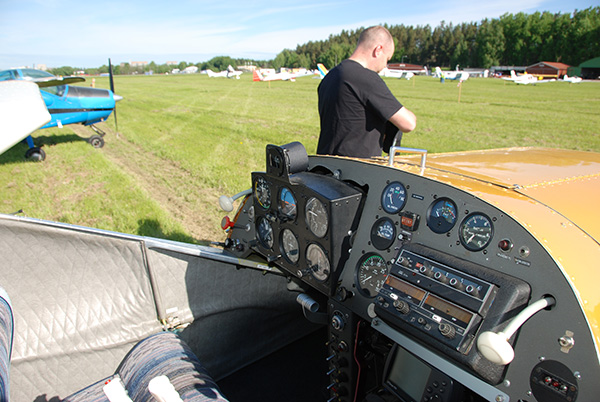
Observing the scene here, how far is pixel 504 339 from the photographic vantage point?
1151 millimetres

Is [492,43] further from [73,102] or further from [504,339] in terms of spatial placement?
[504,339]

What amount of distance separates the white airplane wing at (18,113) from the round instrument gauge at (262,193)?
122 cm

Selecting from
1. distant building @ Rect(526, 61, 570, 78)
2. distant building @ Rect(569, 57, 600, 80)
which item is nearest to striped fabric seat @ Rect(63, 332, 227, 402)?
distant building @ Rect(569, 57, 600, 80)

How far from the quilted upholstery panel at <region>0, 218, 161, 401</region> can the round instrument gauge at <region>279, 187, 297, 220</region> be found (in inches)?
38.3

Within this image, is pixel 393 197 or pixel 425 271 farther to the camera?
pixel 393 197

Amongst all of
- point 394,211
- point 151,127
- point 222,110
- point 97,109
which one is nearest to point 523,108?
point 222,110

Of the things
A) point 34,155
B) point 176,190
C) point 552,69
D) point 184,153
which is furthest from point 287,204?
point 552,69

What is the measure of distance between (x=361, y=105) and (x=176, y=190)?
4974mm

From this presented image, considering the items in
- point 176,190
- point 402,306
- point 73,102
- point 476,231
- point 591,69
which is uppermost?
point 591,69

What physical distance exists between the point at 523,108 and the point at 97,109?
17764 millimetres

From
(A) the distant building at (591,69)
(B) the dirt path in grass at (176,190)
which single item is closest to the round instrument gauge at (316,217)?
(B) the dirt path in grass at (176,190)

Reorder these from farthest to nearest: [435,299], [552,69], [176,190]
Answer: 1. [552,69]
2. [176,190]
3. [435,299]

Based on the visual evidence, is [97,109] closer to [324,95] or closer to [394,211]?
[324,95]

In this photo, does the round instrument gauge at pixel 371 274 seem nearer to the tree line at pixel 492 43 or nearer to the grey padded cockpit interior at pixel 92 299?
the grey padded cockpit interior at pixel 92 299
